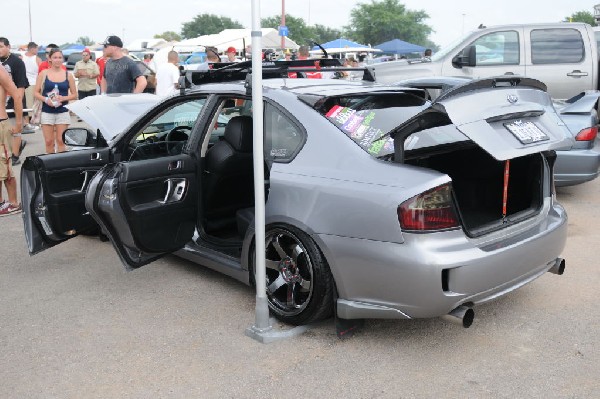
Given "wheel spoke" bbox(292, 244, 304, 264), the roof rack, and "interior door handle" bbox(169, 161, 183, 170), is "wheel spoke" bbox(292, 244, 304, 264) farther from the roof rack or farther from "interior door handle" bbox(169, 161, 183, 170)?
the roof rack

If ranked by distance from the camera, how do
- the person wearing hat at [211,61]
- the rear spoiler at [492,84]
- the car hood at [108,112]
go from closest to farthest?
the rear spoiler at [492,84] < the car hood at [108,112] < the person wearing hat at [211,61]

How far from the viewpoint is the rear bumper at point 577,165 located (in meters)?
6.78

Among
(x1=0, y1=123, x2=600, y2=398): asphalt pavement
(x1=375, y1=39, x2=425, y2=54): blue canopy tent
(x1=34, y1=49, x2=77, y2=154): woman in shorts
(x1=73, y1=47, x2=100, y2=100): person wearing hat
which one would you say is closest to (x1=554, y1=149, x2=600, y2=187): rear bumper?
(x1=0, y1=123, x2=600, y2=398): asphalt pavement

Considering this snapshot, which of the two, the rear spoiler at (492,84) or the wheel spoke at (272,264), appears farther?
the wheel spoke at (272,264)

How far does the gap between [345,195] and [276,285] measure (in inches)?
33.6

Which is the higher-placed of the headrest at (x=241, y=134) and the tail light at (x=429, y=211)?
the headrest at (x=241, y=134)

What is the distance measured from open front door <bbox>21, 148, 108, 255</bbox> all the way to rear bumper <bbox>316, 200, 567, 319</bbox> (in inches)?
87.2

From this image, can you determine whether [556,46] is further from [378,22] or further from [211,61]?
[378,22]

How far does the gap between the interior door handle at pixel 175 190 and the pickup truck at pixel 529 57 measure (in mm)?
6440

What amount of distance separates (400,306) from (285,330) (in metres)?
0.85

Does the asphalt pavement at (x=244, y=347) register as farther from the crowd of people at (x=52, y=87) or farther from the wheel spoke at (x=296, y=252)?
the crowd of people at (x=52, y=87)

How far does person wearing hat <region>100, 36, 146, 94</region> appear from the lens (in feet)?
28.8

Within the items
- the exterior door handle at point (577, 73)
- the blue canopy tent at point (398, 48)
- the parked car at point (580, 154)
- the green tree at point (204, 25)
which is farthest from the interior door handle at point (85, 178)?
the green tree at point (204, 25)

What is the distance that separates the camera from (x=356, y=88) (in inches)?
170
